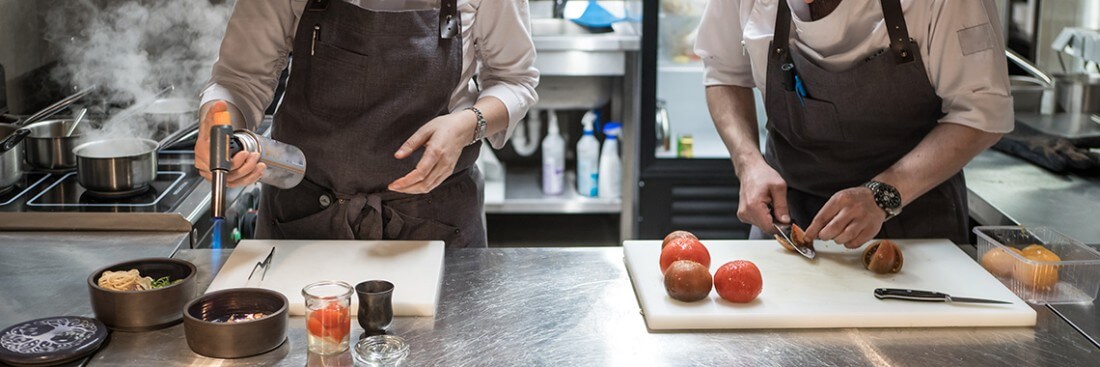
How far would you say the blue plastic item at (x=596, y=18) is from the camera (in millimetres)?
3951

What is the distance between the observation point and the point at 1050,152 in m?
2.99

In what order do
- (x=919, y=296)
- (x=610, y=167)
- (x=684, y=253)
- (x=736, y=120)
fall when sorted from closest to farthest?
(x=919, y=296) → (x=684, y=253) → (x=736, y=120) → (x=610, y=167)

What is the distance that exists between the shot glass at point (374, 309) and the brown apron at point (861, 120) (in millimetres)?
1034

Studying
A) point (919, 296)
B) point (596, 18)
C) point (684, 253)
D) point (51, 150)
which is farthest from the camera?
point (596, 18)

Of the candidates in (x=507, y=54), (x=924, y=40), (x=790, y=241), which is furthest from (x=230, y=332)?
(x=924, y=40)

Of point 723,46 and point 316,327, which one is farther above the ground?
point 723,46

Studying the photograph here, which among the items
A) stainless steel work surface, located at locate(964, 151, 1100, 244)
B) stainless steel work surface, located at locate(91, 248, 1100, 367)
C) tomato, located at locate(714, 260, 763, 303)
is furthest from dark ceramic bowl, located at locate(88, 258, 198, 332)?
stainless steel work surface, located at locate(964, 151, 1100, 244)

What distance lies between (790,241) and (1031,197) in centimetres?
102

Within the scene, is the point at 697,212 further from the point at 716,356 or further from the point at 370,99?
the point at 716,356

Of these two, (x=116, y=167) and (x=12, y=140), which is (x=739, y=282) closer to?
(x=116, y=167)

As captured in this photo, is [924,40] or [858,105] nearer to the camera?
[924,40]

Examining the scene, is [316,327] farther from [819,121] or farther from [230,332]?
[819,121]


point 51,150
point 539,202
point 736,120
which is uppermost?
point 736,120

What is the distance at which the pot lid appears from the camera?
5.10ft
